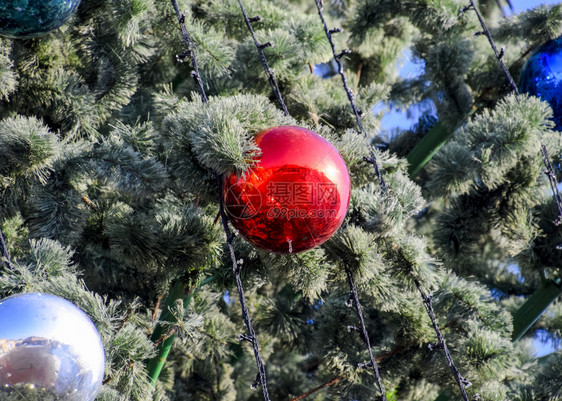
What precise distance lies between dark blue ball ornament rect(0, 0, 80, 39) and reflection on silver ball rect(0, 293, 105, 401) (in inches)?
31.1

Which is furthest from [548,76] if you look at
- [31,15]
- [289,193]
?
[31,15]

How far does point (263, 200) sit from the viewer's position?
6.86 ft

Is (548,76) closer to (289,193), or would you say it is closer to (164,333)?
(289,193)

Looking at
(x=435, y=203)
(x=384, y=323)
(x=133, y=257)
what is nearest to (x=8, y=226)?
(x=133, y=257)

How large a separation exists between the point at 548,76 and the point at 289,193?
1647mm

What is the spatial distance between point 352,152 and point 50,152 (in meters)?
0.95

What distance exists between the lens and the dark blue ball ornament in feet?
7.25

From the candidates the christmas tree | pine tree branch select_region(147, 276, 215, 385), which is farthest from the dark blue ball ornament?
pine tree branch select_region(147, 276, 215, 385)

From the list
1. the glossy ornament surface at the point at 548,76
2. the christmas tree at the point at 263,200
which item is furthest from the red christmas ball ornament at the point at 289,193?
the glossy ornament surface at the point at 548,76

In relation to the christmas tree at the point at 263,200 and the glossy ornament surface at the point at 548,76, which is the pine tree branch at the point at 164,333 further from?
the glossy ornament surface at the point at 548,76

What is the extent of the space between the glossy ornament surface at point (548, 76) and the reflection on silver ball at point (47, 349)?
211 centimetres

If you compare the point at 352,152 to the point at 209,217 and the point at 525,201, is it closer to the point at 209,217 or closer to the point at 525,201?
the point at 209,217

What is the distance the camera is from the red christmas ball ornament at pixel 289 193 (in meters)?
2.08

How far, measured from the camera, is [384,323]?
11.5 ft
